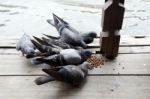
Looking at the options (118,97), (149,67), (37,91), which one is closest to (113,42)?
(149,67)

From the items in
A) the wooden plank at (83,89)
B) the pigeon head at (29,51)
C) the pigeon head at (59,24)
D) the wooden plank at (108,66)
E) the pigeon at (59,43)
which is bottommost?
the wooden plank at (83,89)

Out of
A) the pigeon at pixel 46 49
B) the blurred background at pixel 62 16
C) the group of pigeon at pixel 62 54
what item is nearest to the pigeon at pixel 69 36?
the group of pigeon at pixel 62 54

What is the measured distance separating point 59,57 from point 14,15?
38.3 inches

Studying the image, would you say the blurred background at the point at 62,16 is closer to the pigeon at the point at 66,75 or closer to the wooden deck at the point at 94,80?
the wooden deck at the point at 94,80

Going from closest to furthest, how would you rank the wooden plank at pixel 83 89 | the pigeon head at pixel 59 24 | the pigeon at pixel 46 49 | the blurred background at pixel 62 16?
the wooden plank at pixel 83 89, the pigeon at pixel 46 49, the pigeon head at pixel 59 24, the blurred background at pixel 62 16

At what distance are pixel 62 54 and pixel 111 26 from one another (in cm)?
25

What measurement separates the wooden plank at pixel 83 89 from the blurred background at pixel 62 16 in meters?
0.61

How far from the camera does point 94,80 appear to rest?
106 centimetres

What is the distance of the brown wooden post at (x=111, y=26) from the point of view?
1114 millimetres

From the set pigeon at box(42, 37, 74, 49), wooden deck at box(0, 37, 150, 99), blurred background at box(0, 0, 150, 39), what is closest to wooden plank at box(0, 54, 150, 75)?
wooden deck at box(0, 37, 150, 99)

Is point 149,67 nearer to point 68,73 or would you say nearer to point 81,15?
point 68,73

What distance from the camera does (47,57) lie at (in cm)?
107

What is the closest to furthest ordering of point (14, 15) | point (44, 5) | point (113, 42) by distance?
point (113, 42)
point (14, 15)
point (44, 5)

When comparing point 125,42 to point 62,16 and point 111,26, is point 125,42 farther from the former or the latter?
point 62,16
